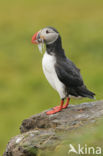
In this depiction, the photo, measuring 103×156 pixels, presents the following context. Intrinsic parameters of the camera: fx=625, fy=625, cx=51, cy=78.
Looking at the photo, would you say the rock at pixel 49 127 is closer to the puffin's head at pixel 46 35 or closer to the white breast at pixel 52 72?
the white breast at pixel 52 72

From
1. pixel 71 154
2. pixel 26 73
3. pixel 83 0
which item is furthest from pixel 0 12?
pixel 71 154

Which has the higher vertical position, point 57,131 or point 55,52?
point 55,52

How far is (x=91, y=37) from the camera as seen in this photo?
74.1 feet

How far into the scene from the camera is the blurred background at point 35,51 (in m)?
15.5

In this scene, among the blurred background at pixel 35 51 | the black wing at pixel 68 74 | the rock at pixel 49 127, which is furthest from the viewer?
the blurred background at pixel 35 51

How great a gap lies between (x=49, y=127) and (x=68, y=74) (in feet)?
2.50

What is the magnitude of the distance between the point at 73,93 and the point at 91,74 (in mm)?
11232

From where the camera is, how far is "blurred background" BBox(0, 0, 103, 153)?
1553 cm

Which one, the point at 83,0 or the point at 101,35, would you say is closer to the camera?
the point at 101,35

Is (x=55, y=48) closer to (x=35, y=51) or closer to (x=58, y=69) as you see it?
(x=58, y=69)

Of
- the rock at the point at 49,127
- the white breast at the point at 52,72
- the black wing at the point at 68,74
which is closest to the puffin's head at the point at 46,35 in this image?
the white breast at the point at 52,72

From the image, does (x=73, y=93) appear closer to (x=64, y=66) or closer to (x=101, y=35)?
(x=64, y=66)

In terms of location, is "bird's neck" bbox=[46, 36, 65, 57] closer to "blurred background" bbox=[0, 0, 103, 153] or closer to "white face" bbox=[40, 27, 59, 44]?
"white face" bbox=[40, 27, 59, 44]

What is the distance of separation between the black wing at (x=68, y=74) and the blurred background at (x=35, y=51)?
587 centimetres
